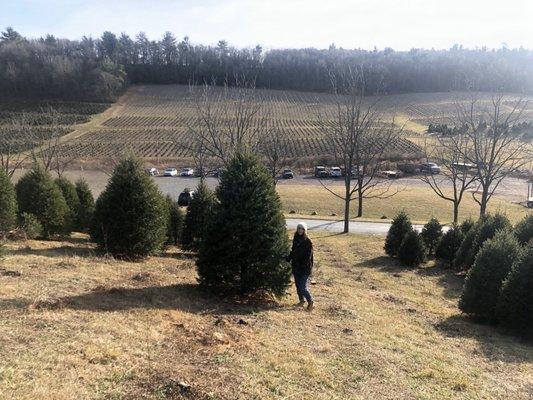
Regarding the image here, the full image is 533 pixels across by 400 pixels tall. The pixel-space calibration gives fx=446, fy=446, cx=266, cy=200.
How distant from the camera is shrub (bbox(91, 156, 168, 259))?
13273 millimetres

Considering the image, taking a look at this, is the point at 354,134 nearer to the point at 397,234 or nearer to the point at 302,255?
the point at 397,234

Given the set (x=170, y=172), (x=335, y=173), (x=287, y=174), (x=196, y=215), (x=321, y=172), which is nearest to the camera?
(x=196, y=215)

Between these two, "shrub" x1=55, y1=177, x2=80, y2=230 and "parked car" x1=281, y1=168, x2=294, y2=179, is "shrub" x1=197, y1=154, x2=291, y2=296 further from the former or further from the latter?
"parked car" x1=281, y1=168, x2=294, y2=179

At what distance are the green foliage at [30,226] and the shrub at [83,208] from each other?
432 centimetres

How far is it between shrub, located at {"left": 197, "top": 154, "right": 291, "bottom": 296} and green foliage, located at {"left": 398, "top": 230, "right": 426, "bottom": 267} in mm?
10125

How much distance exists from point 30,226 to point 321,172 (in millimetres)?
45625

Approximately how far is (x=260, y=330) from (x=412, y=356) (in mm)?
2538

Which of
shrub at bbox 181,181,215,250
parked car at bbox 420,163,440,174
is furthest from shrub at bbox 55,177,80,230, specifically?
parked car at bbox 420,163,440,174

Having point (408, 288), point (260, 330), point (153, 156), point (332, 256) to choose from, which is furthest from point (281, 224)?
point (153, 156)

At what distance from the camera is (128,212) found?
13258 millimetres

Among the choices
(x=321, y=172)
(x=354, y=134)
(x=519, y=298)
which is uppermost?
(x=354, y=134)

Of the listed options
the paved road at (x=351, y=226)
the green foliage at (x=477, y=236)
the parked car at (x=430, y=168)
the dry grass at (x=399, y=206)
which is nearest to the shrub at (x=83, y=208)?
the paved road at (x=351, y=226)

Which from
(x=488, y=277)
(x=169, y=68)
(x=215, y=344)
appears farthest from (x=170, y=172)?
(x=169, y=68)

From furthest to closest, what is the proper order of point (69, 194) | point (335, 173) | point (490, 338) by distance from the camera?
point (335, 173) → point (69, 194) → point (490, 338)
